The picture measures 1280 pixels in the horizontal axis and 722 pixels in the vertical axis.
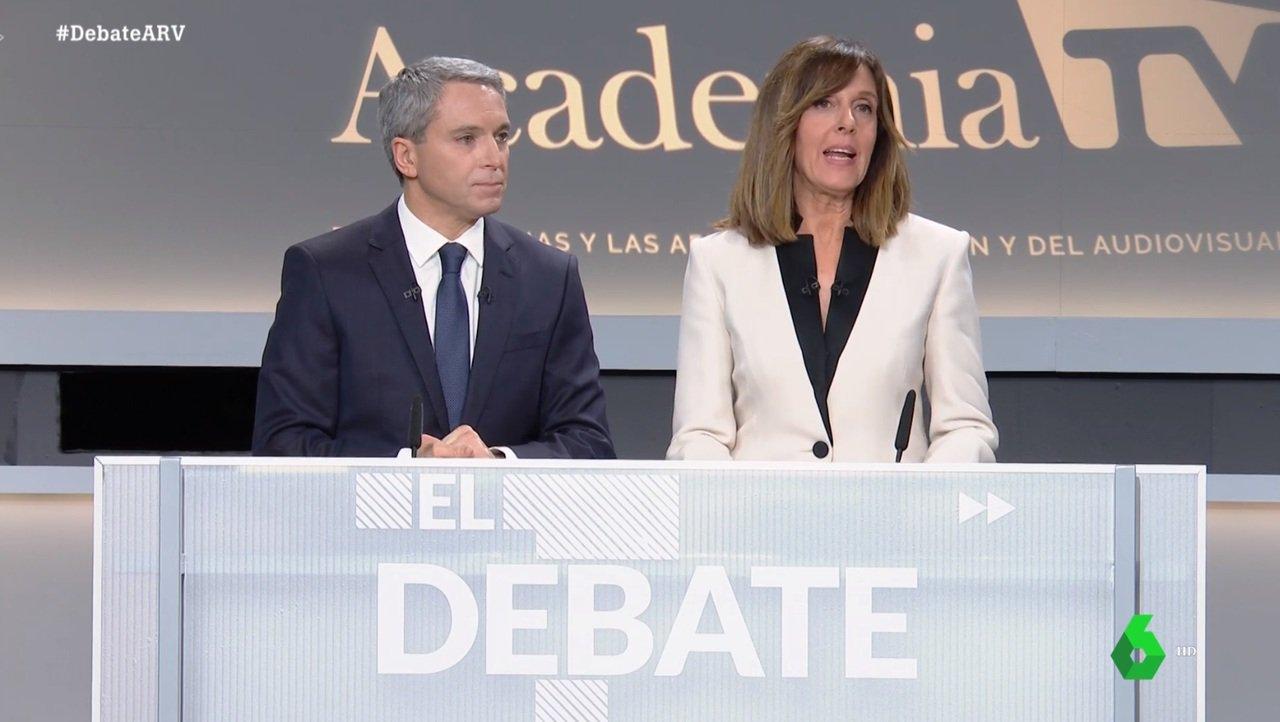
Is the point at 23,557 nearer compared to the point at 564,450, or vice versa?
the point at 564,450

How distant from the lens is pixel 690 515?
64.0 inches

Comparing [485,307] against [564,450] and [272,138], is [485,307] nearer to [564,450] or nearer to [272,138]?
[564,450]

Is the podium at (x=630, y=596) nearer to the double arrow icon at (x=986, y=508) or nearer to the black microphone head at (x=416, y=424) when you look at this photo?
the double arrow icon at (x=986, y=508)

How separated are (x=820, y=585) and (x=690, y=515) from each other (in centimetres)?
14

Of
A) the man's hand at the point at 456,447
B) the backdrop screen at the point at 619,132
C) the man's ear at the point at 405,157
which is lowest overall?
the man's hand at the point at 456,447

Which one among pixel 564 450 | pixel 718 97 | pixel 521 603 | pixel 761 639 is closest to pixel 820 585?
pixel 761 639

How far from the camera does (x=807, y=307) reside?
2.36 meters

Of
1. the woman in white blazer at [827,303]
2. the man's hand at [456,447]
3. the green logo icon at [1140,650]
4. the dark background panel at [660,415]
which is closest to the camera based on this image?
the green logo icon at [1140,650]

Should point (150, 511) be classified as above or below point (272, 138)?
below

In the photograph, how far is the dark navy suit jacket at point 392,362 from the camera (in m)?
2.32

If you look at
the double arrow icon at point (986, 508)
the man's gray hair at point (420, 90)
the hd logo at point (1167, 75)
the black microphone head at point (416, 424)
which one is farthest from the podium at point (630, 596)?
the hd logo at point (1167, 75)

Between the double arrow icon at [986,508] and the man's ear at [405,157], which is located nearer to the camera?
the double arrow icon at [986,508]

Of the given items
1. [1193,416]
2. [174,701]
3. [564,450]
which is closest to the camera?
[174,701]

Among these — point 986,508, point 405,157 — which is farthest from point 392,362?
point 986,508
